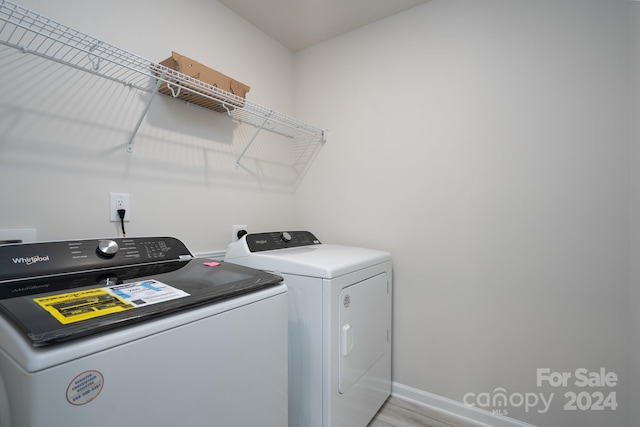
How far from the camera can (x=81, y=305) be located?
0.73 m

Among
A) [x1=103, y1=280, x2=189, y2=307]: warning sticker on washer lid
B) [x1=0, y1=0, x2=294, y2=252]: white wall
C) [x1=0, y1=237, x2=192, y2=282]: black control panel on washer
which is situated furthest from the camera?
[x1=0, y1=0, x2=294, y2=252]: white wall

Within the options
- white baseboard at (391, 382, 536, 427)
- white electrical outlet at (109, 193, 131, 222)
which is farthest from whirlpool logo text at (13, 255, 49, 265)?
white baseboard at (391, 382, 536, 427)

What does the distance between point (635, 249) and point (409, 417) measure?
4.62 ft

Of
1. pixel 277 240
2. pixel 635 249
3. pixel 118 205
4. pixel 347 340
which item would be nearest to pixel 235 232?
pixel 277 240

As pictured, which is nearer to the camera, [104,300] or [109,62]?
[104,300]

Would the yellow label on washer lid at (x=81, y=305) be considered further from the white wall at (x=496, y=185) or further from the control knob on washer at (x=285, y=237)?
the white wall at (x=496, y=185)

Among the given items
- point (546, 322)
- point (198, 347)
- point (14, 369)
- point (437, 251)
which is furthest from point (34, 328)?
point (546, 322)

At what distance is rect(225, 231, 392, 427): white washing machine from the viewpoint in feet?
4.34

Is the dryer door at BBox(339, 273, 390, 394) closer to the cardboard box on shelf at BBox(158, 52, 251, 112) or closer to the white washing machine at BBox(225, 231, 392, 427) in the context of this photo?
the white washing machine at BBox(225, 231, 392, 427)

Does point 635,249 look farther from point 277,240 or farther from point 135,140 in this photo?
point 135,140

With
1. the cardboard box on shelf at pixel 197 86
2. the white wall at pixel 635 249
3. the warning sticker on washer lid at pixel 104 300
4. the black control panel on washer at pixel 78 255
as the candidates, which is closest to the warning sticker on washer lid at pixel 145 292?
the warning sticker on washer lid at pixel 104 300

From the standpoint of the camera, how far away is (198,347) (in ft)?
2.59

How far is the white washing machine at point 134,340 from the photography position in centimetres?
57

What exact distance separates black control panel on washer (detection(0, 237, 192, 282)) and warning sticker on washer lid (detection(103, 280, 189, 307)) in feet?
0.84
